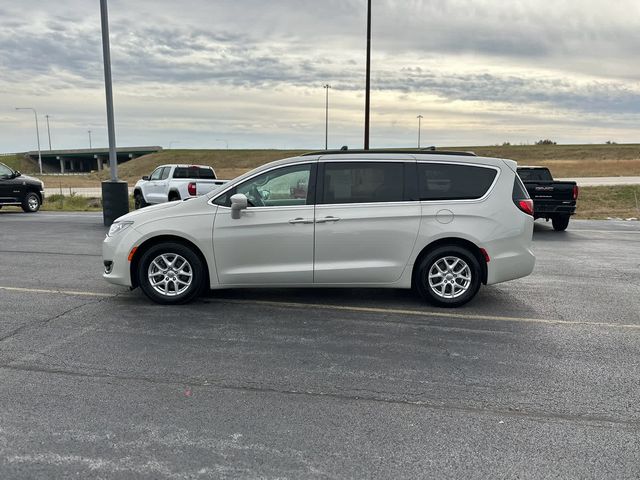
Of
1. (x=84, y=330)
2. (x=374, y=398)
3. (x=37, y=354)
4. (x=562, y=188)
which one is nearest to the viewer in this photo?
(x=374, y=398)

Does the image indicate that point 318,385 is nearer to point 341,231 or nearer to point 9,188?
point 341,231

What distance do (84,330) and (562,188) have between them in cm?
1209

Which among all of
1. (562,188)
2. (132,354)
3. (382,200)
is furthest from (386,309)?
(562,188)

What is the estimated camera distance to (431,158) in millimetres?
6414

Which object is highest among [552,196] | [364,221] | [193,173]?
[364,221]

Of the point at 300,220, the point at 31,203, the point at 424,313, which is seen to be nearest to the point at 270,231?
the point at 300,220

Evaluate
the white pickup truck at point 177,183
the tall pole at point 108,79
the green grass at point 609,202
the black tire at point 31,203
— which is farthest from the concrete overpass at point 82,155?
the tall pole at point 108,79

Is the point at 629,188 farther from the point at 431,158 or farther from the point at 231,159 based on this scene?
the point at 231,159

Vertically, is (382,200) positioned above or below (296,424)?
above

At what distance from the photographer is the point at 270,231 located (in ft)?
20.1

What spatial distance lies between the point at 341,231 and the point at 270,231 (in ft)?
2.65

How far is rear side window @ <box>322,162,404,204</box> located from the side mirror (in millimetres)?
912

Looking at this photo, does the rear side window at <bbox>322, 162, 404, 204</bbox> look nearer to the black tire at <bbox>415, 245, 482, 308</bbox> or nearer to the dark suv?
the black tire at <bbox>415, 245, 482, 308</bbox>

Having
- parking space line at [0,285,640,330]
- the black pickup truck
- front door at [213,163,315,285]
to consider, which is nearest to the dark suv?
parking space line at [0,285,640,330]
